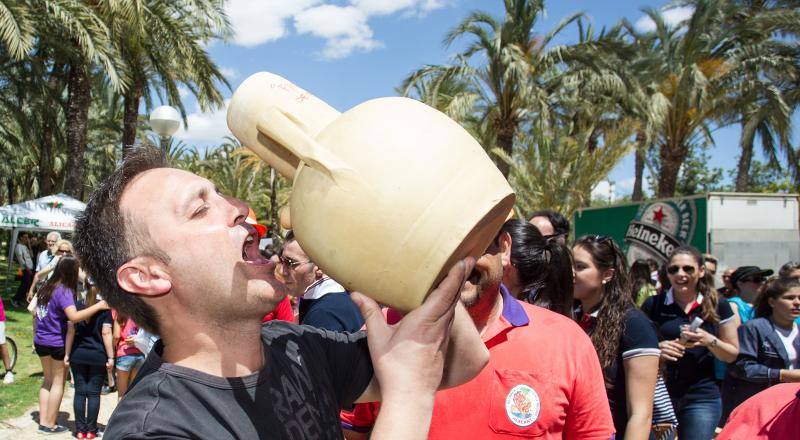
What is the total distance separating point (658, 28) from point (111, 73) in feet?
50.9

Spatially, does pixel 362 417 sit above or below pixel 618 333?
below

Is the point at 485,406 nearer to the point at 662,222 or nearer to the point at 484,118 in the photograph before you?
the point at 662,222

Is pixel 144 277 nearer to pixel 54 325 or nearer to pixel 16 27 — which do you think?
pixel 54 325

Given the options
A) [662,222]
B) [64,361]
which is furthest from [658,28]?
[64,361]

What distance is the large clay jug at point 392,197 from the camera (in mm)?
1231

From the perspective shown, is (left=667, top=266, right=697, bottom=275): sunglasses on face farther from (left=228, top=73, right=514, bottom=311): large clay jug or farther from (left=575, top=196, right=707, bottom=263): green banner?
(left=575, top=196, right=707, bottom=263): green banner

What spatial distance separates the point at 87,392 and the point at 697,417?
570 centimetres

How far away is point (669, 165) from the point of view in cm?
1705

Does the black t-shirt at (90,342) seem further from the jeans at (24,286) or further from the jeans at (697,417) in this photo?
the jeans at (24,286)

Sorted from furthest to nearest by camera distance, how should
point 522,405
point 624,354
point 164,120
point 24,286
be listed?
point 24,286 → point 164,120 → point 624,354 → point 522,405

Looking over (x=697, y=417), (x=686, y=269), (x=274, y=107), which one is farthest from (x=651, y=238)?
(x=274, y=107)

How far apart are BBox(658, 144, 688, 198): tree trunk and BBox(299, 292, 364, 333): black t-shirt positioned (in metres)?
15.2

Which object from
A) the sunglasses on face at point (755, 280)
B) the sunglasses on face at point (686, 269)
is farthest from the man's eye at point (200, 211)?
the sunglasses on face at point (755, 280)

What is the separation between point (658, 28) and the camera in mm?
18625
